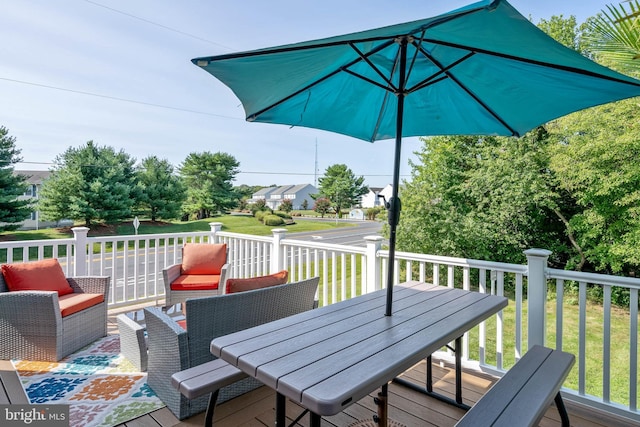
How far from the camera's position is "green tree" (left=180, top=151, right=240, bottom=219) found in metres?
24.4

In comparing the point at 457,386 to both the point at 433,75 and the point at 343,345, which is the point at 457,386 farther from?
the point at 433,75

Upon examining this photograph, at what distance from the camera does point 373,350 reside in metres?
1.40

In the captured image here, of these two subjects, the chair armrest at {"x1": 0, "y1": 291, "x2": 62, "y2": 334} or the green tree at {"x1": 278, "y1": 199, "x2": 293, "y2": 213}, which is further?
the green tree at {"x1": 278, "y1": 199, "x2": 293, "y2": 213}

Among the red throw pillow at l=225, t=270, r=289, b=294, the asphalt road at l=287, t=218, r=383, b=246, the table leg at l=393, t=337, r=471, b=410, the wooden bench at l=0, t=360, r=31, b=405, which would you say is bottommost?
the asphalt road at l=287, t=218, r=383, b=246

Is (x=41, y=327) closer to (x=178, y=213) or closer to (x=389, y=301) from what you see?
(x=389, y=301)

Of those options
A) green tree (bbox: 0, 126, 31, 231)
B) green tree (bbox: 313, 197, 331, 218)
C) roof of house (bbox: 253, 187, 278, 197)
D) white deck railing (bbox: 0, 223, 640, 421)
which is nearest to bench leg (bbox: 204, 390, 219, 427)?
white deck railing (bbox: 0, 223, 640, 421)

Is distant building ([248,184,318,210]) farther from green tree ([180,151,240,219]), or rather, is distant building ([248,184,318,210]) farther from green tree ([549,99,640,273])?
green tree ([549,99,640,273])

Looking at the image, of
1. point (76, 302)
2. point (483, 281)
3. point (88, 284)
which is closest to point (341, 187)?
point (88, 284)

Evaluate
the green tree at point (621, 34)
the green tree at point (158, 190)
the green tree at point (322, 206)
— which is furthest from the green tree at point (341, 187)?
the green tree at point (621, 34)

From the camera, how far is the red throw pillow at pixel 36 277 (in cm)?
313

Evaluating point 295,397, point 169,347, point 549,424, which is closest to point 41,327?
point 169,347

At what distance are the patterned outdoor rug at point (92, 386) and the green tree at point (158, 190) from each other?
20301 mm

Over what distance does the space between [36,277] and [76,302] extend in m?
0.48

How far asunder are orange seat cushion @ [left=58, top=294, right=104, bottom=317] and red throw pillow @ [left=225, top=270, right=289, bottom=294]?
6.31ft
